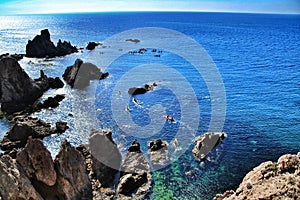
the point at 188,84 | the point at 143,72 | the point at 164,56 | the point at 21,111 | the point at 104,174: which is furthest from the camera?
the point at 164,56

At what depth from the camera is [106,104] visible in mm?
75562

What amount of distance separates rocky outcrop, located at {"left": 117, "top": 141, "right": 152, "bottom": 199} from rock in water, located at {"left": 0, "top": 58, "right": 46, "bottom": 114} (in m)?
34.7

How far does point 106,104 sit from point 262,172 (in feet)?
164

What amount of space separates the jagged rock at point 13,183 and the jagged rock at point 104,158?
1163cm

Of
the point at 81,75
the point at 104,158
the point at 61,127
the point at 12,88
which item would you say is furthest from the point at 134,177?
the point at 81,75

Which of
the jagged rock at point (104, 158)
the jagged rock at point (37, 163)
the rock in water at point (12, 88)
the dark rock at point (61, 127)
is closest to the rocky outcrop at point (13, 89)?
the rock in water at point (12, 88)

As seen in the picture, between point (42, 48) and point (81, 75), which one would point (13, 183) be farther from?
point (42, 48)

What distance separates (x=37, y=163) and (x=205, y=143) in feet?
92.7

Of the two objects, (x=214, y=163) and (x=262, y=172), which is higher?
(x=262, y=172)

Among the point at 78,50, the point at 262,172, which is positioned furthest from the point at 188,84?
the point at 78,50

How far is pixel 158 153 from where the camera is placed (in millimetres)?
50312

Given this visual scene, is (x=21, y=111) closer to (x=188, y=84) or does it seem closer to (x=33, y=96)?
(x=33, y=96)

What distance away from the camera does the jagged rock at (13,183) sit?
2795cm

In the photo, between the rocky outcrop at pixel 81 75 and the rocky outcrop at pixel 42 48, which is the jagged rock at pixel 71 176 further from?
the rocky outcrop at pixel 42 48
